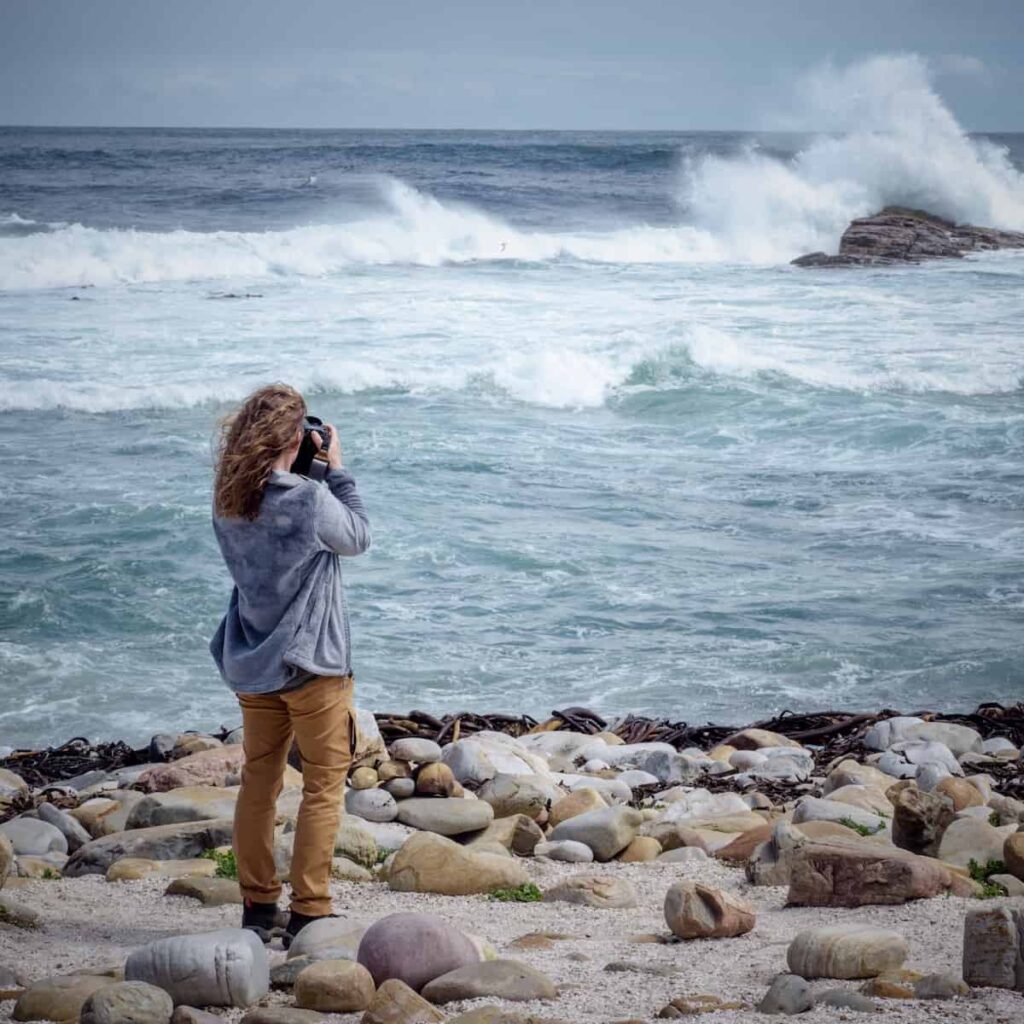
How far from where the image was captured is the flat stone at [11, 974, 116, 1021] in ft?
7.61

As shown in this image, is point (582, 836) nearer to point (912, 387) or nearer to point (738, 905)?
point (738, 905)

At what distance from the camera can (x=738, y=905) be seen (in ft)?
9.46

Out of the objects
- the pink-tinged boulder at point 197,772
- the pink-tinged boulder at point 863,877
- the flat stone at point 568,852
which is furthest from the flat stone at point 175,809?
the pink-tinged boulder at point 863,877

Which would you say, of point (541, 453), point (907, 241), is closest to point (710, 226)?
point (907, 241)

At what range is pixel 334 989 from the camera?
2.40m

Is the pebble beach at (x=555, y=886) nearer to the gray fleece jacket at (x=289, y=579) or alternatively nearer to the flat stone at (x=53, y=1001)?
the flat stone at (x=53, y=1001)

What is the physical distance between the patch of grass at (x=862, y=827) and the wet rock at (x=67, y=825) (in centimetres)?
203

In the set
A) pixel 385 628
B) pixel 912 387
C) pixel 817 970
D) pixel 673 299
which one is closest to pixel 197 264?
pixel 673 299

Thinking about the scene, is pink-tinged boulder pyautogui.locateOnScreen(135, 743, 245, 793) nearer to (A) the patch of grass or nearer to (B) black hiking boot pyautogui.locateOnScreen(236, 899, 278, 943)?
(B) black hiking boot pyautogui.locateOnScreen(236, 899, 278, 943)

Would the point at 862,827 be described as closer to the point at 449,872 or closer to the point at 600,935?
the point at 600,935

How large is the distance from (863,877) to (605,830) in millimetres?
783

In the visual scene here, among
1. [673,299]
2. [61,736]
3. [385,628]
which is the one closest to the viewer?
[61,736]

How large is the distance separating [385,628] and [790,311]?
10485 millimetres

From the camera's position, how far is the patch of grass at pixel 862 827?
3635 mm
